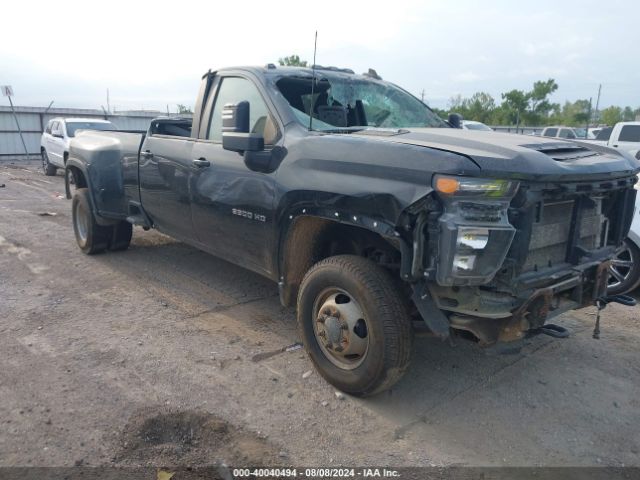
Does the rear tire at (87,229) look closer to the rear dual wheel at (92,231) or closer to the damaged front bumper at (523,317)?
the rear dual wheel at (92,231)

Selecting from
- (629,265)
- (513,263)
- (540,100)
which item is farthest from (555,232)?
(540,100)

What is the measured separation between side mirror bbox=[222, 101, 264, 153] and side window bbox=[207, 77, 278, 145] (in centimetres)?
23

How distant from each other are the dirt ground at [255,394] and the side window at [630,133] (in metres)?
11.2

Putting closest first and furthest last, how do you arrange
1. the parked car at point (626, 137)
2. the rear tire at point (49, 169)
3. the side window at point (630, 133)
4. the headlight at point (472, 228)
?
1. the headlight at point (472, 228)
2. the parked car at point (626, 137)
3. the side window at point (630, 133)
4. the rear tire at point (49, 169)

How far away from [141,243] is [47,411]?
4.37 metres

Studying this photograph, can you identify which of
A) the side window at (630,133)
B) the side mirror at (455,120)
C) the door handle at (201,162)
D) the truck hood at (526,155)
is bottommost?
the door handle at (201,162)

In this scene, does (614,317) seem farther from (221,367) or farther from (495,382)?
(221,367)

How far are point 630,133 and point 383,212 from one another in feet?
47.3

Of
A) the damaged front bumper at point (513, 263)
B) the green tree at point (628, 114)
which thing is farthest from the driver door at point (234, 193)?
the green tree at point (628, 114)

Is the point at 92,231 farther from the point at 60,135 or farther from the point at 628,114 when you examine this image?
the point at 628,114

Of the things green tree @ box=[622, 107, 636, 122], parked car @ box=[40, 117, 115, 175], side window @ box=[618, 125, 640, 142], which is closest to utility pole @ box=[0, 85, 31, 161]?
parked car @ box=[40, 117, 115, 175]

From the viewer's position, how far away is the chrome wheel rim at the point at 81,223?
258 inches

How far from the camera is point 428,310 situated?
3023mm

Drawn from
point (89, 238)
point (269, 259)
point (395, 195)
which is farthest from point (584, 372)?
point (89, 238)
